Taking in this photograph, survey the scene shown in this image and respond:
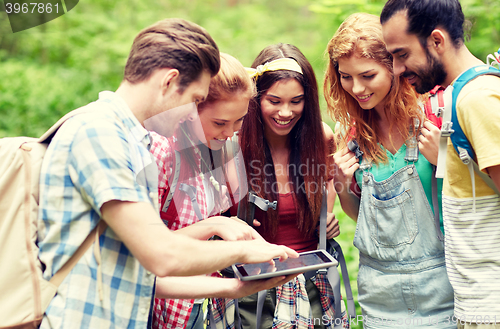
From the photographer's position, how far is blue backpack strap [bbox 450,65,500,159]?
67.4 inches

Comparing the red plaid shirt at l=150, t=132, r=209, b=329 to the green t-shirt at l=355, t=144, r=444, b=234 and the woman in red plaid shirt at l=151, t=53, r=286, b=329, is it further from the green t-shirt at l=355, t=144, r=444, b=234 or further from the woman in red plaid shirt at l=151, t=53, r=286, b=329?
the green t-shirt at l=355, t=144, r=444, b=234

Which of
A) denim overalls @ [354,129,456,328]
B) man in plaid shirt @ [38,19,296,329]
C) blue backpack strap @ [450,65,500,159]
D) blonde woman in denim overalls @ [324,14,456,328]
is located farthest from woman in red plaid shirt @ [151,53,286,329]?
blue backpack strap @ [450,65,500,159]

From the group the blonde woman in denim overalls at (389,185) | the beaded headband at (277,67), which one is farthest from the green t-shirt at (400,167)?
the beaded headband at (277,67)

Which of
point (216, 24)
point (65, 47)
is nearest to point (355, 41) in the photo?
point (216, 24)

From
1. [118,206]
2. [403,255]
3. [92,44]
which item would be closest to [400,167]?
[403,255]

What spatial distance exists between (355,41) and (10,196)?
1.82 metres

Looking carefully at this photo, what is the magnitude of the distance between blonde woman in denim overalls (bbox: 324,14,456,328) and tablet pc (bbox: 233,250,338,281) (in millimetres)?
440

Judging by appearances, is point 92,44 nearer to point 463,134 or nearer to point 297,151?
point 297,151

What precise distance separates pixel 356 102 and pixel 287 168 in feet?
1.89

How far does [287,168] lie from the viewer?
263cm

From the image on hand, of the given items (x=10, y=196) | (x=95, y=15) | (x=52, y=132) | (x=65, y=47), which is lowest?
(x=65, y=47)

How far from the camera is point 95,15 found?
9.80 meters

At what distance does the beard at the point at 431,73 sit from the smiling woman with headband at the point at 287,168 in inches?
29.7

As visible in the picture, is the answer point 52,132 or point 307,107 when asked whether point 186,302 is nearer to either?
point 52,132
